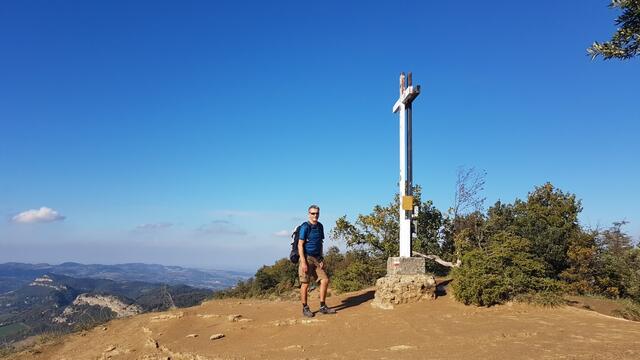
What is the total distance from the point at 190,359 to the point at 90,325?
19.3 feet

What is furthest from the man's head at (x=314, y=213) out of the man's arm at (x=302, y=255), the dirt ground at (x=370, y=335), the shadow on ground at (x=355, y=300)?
the shadow on ground at (x=355, y=300)

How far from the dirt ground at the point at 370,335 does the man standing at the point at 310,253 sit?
0.44 metres

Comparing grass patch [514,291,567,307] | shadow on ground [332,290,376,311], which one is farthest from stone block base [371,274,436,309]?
grass patch [514,291,567,307]

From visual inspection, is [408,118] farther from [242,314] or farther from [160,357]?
[160,357]

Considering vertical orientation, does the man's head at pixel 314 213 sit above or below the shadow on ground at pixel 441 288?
above

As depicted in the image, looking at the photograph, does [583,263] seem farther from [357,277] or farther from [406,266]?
[406,266]

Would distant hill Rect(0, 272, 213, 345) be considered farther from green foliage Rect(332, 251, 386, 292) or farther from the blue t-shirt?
the blue t-shirt

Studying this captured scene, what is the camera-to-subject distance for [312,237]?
9758mm

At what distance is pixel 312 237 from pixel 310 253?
0.36 meters

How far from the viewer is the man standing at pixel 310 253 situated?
9.59 metres

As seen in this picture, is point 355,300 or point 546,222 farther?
point 546,222

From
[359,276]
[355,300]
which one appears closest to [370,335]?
[355,300]

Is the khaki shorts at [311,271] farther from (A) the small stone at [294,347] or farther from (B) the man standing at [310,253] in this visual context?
(A) the small stone at [294,347]

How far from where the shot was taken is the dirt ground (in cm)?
635
